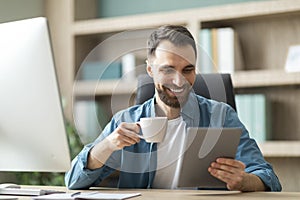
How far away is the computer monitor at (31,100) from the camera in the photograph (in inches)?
58.2

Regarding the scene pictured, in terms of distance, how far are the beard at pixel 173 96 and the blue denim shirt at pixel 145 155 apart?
3cm

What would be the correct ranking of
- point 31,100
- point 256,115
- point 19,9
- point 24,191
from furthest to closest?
point 19,9 < point 256,115 < point 24,191 < point 31,100

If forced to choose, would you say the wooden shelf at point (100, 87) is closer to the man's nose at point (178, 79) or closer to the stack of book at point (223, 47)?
the man's nose at point (178, 79)

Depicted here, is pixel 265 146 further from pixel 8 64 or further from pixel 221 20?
pixel 8 64

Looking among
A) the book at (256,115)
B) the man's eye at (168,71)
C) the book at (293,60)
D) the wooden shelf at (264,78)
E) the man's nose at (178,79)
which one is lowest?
the book at (256,115)

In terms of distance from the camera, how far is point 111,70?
1.96 meters

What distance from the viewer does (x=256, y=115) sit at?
129 inches

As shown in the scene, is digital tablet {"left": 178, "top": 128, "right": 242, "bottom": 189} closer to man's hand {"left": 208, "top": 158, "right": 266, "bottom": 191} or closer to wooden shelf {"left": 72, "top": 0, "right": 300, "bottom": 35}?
man's hand {"left": 208, "top": 158, "right": 266, "bottom": 191}

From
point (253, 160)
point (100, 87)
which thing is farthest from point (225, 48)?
point (100, 87)

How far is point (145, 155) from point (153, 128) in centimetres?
14

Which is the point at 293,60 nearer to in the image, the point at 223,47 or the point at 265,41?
the point at 265,41

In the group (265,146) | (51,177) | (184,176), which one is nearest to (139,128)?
(184,176)

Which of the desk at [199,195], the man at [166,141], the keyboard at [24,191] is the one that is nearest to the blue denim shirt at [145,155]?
the man at [166,141]

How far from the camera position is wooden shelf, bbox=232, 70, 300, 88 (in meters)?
3.19
